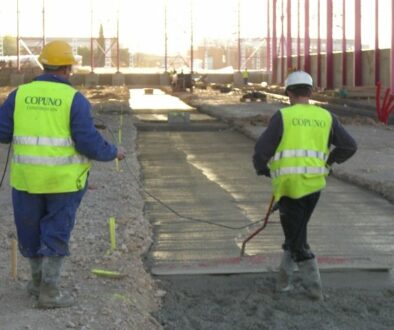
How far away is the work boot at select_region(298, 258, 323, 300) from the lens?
770 centimetres

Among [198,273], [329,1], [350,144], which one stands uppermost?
[329,1]

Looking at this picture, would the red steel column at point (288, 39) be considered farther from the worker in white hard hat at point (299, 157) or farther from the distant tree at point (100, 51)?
the worker in white hard hat at point (299, 157)

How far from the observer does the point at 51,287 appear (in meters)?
A: 6.73

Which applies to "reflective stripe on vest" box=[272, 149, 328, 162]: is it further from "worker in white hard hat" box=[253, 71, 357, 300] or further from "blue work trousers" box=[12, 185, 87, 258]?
"blue work trousers" box=[12, 185, 87, 258]

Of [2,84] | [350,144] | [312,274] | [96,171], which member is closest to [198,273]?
[312,274]

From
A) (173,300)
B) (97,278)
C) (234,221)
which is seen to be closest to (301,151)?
(173,300)

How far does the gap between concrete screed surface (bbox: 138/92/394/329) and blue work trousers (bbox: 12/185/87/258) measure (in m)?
1.15

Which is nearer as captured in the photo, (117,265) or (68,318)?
(68,318)

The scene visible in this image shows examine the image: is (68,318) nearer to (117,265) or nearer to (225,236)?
(117,265)

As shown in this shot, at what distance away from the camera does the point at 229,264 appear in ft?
28.9

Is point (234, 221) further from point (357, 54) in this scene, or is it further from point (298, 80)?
point (357, 54)

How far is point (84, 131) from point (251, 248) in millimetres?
3871

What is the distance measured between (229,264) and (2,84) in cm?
7315

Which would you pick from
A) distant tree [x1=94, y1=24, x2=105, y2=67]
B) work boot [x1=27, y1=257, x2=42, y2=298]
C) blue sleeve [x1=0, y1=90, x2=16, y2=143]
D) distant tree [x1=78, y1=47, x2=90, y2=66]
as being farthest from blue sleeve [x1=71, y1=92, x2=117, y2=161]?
distant tree [x1=78, y1=47, x2=90, y2=66]
